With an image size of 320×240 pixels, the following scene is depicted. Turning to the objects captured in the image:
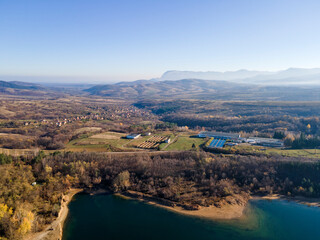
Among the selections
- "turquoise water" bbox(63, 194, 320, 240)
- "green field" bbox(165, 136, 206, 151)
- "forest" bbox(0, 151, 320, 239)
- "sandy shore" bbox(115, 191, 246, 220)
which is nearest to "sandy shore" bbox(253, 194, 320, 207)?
"forest" bbox(0, 151, 320, 239)

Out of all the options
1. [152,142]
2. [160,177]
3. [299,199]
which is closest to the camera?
[299,199]

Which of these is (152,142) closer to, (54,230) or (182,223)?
(182,223)

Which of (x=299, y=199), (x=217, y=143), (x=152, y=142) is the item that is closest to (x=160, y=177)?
(x=152, y=142)

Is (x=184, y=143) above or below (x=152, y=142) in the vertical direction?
above

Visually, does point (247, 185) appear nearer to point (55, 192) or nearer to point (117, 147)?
point (117, 147)

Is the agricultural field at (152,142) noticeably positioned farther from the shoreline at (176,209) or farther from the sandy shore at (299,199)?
the sandy shore at (299,199)

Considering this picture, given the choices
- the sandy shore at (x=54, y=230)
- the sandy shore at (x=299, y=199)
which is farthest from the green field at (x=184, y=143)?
the sandy shore at (x=54, y=230)
